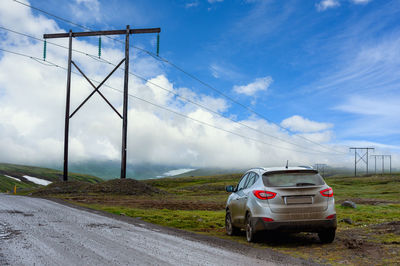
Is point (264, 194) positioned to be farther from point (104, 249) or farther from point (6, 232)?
point (6, 232)

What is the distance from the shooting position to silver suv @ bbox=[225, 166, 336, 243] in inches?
367

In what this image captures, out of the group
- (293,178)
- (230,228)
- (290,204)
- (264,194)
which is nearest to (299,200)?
(290,204)

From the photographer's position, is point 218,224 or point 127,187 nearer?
point 218,224

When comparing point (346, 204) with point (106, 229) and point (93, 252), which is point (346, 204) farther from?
point (93, 252)


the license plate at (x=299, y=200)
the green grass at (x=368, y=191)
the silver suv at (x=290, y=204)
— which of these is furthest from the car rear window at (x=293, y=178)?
the green grass at (x=368, y=191)

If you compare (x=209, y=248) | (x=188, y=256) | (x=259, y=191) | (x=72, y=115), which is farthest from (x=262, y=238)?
(x=72, y=115)

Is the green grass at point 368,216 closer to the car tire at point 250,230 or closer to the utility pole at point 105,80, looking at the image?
the car tire at point 250,230

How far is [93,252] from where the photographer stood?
7449mm

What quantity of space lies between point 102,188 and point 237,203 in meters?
26.7

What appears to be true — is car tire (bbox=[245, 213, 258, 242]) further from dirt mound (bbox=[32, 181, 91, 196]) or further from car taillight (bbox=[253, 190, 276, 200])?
dirt mound (bbox=[32, 181, 91, 196])

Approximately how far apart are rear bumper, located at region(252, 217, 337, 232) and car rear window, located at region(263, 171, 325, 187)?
0.94m

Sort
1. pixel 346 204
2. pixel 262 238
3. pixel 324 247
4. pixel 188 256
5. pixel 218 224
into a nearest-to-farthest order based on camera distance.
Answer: pixel 188 256 < pixel 324 247 < pixel 262 238 < pixel 218 224 < pixel 346 204

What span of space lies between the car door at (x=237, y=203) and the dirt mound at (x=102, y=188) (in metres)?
25.0

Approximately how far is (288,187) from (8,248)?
6.25 m
